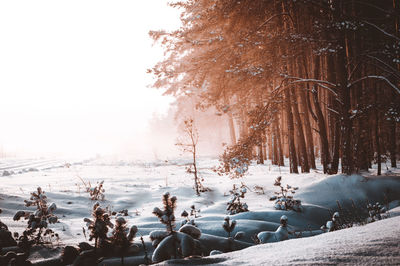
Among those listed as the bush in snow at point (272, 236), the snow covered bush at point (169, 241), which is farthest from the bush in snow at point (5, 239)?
the bush in snow at point (272, 236)

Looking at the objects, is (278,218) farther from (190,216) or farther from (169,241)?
(169,241)

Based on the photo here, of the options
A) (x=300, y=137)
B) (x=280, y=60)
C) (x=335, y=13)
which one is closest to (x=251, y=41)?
(x=280, y=60)

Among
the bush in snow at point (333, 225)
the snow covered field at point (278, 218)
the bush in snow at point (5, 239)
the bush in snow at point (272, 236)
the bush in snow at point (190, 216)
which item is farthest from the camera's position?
the bush in snow at point (190, 216)

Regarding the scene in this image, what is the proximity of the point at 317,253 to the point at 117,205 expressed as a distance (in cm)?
594

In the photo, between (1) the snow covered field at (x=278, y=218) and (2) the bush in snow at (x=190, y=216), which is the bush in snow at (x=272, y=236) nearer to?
(1) the snow covered field at (x=278, y=218)

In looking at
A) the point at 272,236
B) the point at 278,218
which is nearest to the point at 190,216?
the point at 278,218

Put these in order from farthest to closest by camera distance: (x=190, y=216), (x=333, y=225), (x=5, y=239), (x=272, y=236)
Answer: (x=190, y=216)
(x=333, y=225)
(x=272, y=236)
(x=5, y=239)

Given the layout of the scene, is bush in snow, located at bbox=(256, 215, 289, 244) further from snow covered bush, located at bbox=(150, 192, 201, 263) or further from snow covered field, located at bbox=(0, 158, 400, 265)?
snow covered bush, located at bbox=(150, 192, 201, 263)

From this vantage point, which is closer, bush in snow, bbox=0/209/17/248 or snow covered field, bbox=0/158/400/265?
snow covered field, bbox=0/158/400/265

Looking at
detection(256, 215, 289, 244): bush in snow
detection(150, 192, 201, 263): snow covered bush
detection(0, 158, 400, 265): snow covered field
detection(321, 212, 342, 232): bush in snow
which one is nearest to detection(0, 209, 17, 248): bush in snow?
detection(0, 158, 400, 265): snow covered field

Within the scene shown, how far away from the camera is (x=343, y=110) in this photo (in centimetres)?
652

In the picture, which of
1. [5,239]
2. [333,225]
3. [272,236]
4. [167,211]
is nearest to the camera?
[167,211]

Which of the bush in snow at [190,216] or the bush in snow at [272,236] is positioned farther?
the bush in snow at [190,216]

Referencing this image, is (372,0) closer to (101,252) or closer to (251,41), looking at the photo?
Answer: (251,41)
